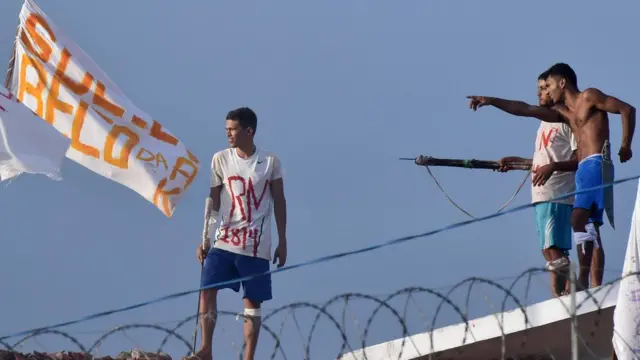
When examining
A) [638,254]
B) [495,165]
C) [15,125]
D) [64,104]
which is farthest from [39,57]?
[638,254]

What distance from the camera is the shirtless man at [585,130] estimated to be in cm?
945

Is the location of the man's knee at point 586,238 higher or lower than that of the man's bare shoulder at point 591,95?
lower

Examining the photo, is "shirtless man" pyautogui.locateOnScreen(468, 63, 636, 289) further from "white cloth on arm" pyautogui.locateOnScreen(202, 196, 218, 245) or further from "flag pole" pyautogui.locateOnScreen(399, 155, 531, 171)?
"white cloth on arm" pyautogui.locateOnScreen(202, 196, 218, 245)

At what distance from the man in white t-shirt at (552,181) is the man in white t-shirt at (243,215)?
1797 mm

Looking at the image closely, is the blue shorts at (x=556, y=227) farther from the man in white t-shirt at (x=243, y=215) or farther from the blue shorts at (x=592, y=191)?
the man in white t-shirt at (x=243, y=215)

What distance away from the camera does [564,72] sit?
33.1ft

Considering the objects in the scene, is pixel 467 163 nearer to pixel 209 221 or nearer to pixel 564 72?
pixel 564 72

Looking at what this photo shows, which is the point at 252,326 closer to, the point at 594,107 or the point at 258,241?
the point at 258,241

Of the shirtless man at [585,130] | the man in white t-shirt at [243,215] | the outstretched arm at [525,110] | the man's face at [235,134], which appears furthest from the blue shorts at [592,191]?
the man's face at [235,134]

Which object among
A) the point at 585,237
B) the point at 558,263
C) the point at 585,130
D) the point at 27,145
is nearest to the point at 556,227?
the point at 558,263

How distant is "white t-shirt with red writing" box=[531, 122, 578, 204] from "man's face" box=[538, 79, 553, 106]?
0.55 ft

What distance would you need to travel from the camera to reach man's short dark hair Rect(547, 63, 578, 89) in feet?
33.0

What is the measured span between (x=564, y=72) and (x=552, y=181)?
84 cm

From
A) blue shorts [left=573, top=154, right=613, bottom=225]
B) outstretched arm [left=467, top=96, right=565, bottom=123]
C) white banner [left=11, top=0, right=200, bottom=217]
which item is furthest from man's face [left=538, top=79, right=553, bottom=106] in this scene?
Result: white banner [left=11, top=0, right=200, bottom=217]
